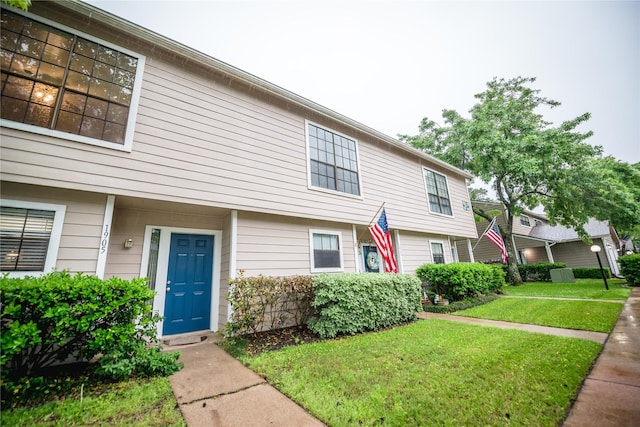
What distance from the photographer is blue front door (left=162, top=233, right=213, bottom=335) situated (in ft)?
16.8

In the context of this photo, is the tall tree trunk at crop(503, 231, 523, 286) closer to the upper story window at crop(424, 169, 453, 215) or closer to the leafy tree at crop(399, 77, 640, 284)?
the leafy tree at crop(399, 77, 640, 284)

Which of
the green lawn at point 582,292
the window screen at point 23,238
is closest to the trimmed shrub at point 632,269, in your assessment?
the green lawn at point 582,292

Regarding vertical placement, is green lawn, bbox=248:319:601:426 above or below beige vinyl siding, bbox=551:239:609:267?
below

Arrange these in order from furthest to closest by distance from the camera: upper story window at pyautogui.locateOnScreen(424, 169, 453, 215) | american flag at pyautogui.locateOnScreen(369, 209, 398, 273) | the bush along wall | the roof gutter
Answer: upper story window at pyautogui.locateOnScreen(424, 169, 453, 215), american flag at pyautogui.locateOnScreen(369, 209, 398, 273), the roof gutter, the bush along wall

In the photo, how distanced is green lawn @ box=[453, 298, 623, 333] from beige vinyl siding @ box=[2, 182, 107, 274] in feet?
27.6

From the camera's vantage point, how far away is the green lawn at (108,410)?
80.5 inches

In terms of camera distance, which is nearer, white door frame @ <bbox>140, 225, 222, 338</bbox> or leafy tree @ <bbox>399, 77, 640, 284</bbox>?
white door frame @ <bbox>140, 225, 222, 338</bbox>

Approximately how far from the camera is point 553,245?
18984 millimetres

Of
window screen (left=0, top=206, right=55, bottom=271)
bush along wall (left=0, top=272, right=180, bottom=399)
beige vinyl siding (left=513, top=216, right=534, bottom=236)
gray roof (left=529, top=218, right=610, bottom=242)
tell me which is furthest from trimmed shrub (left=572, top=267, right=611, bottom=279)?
window screen (left=0, top=206, right=55, bottom=271)

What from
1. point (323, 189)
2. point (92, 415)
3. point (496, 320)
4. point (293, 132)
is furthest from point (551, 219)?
point (92, 415)

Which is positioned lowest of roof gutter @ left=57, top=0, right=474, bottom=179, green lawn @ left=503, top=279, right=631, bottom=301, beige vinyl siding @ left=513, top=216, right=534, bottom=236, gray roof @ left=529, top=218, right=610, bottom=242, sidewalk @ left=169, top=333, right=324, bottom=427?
green lawn @ left=503, top=279, right=631, bottom=301

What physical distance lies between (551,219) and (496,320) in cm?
1374

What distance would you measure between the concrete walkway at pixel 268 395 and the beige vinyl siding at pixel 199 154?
9.77ft

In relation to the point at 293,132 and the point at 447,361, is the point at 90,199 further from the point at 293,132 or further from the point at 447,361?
the point at 447,361
